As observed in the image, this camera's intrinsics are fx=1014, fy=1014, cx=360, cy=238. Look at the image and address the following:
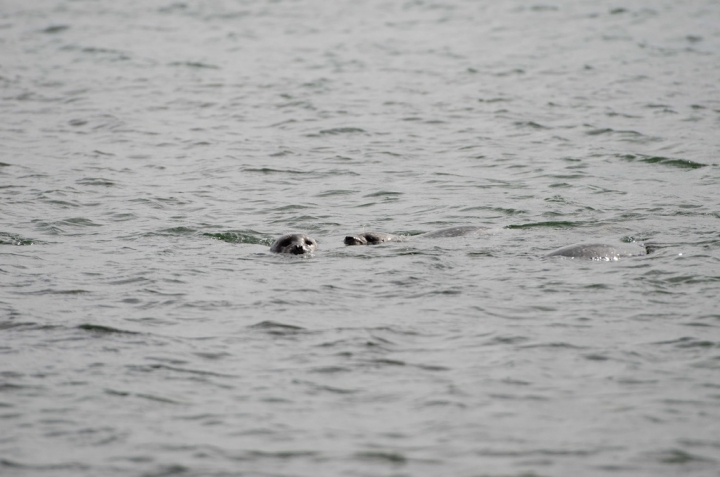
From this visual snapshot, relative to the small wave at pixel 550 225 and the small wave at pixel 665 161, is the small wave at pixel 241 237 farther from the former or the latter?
the small wave at pixel 665 161

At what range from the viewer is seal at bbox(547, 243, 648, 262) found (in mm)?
10289

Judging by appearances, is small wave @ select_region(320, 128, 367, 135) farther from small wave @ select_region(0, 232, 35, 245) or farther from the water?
small wave @ select_region(0, 232, 35, 245)

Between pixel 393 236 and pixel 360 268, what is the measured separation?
1.19 m

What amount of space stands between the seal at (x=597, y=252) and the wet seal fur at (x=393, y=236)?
1.19 m

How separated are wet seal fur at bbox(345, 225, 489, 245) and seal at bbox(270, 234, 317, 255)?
448 mm

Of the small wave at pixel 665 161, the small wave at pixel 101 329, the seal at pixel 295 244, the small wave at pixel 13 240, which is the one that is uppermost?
the small wave at pixel 101 329

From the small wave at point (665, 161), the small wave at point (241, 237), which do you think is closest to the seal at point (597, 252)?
the small wave at point (241, 237)

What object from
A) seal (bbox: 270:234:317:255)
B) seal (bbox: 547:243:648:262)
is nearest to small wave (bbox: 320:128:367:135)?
seal (bbox: 270:234:317:255)

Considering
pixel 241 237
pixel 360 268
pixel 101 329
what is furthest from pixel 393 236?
pixel 101 329

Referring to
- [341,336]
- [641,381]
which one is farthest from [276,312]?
[641,381]

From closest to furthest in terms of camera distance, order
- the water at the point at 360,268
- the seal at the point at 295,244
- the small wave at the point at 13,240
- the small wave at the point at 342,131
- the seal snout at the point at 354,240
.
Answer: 1. the water at the point at 360,268
2. the seal at the point at 295,244
3. the seal snout at the point at 354,240
4. the small wave at the point at 13,240
5. the small wave at the point at 342,131

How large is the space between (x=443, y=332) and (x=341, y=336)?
85 cm

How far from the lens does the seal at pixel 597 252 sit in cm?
1029

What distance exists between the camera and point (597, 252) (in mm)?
10320
